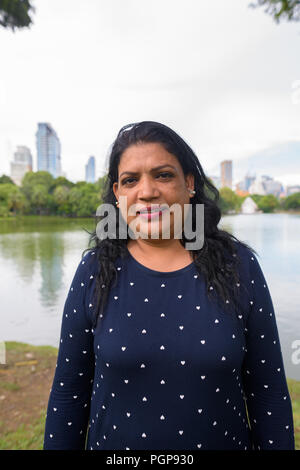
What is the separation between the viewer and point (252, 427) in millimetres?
1300

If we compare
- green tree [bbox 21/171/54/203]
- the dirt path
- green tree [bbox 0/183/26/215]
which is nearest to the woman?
the dirt path

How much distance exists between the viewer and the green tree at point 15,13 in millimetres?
3541

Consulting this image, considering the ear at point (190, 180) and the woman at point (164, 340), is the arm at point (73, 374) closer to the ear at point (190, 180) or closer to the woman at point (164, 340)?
the woman at point (164, 340)

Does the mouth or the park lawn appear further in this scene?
Answer: the park lawn

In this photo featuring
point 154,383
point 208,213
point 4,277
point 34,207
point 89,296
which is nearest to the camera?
point 154,383

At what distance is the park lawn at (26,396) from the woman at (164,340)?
1.83 m

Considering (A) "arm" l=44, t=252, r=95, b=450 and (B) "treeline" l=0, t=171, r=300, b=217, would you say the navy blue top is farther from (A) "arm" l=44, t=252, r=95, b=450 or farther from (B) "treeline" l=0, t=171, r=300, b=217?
(B) "treeline" l=0, t=171, r=300, b=217

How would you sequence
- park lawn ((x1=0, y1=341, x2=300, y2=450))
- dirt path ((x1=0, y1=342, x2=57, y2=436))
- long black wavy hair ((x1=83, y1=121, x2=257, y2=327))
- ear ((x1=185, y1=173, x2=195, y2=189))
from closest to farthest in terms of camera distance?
long black wavy hair ((x1=83, y1=121, x2=257, y2=327))
ear ((x1=185, y1=173, x2=195, y2=189))
park lawn ((x1=0, y1=341, x2=300, y2=450))
dirt path ((x1=0, y1=342, x2=57, y2=436))

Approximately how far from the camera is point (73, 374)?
127 centimetres

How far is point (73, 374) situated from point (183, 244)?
71cm

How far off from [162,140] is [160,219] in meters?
0.32

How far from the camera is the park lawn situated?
274cm

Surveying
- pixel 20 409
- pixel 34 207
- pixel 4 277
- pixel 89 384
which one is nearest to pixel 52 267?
pixel 4 277
